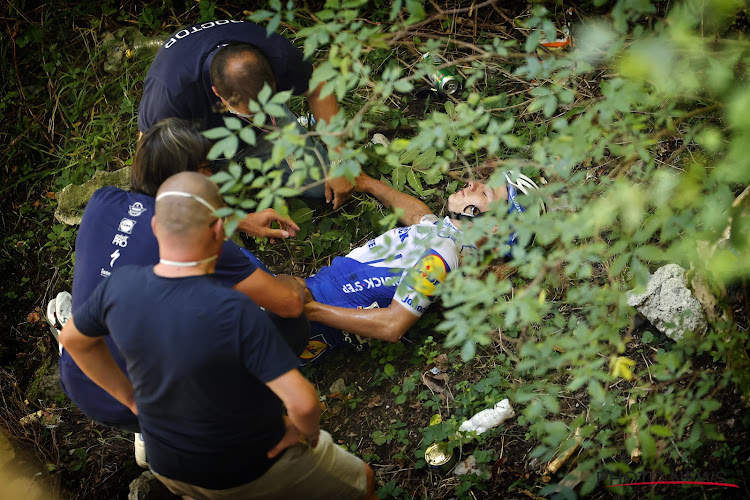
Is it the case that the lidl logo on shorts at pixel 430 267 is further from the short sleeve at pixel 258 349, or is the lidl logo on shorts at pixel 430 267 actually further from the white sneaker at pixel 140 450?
the white sneaker at pixel 140 450

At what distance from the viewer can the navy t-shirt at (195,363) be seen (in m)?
2.11

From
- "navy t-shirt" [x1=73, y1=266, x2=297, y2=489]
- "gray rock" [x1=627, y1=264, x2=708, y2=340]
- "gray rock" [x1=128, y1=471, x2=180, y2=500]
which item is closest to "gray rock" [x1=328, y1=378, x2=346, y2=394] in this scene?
"gray rock" [x1=128, y1=471, x2=180, y2=500]

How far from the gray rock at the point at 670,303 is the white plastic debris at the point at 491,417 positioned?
2.76ft

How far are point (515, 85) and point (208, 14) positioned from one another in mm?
2587

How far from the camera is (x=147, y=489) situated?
3252 millimetres

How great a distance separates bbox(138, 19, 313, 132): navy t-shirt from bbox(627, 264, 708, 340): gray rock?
2381 mm

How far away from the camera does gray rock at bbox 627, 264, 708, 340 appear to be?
117 inches

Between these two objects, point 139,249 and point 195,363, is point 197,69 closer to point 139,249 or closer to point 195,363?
point 139,249

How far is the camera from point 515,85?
4512mm

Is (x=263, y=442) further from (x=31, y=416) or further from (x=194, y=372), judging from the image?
(x=31, y=416)

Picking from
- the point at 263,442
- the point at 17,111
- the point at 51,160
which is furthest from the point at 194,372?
the point at 17,111

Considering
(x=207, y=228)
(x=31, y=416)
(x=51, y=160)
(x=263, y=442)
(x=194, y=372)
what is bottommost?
(x=31, y=416)

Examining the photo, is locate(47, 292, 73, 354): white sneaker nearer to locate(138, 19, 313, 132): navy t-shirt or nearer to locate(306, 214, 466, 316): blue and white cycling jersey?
locate(138, 19, 313, 132): navy t-shirt

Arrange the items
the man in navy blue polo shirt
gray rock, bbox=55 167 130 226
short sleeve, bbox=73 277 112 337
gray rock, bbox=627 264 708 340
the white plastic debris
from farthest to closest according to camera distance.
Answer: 1. gray rock, bbox=55 167 130 226
2. the man in navy blue polo shirt
3. the white plastic debris
4. gray rock, bbox=627 264 708 340
5. short sleeve, bbox=73 277 112 337
